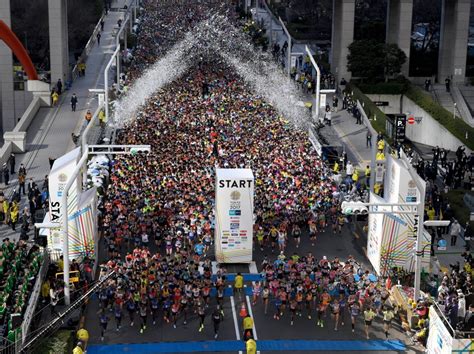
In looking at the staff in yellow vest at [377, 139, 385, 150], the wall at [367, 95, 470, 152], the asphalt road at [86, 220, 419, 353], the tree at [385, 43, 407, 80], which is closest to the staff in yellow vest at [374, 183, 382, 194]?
the staff in yellow vest at [377, 139, 385, 150]

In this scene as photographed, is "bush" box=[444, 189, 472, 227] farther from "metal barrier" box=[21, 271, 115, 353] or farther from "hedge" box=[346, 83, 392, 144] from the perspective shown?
"metal barrier" box=[21, 271, 115, 353]

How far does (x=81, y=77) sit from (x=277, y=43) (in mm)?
19066

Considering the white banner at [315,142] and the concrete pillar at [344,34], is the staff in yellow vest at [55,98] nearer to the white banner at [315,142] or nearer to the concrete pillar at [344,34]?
the white banner at [315,142]

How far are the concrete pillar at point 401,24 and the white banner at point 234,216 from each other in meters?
37.8

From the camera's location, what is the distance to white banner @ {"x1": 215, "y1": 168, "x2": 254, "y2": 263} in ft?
126

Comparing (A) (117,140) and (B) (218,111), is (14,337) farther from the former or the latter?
(B) (218,111)

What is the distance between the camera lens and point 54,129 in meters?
58.8

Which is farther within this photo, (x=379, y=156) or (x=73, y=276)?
(x=379, y=156)

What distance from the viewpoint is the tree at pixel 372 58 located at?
235 ft

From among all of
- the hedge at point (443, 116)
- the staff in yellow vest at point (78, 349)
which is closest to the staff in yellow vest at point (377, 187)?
the hedge at point (443, 116)

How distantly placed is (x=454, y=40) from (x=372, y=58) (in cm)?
732

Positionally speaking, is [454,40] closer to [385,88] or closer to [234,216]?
[385,88]

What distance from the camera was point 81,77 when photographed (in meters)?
73.2

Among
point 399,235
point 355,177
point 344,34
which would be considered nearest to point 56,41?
point 344,34
